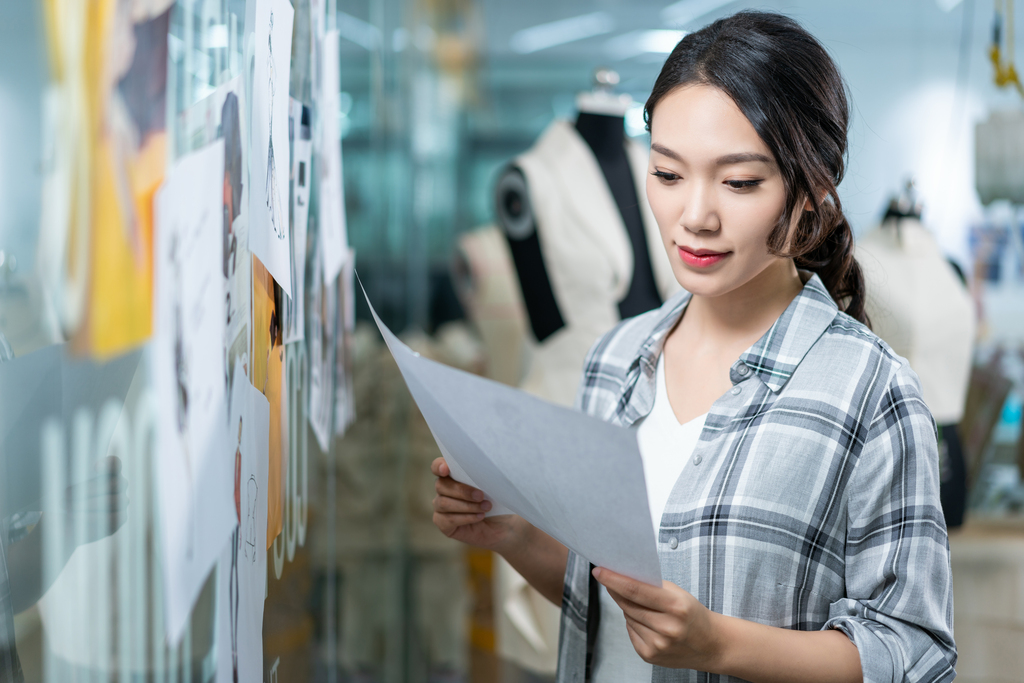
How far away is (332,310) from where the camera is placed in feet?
3.34

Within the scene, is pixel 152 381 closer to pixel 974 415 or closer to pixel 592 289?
pixel 592 289

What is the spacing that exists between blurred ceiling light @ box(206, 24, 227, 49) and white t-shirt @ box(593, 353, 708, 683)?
429 millimetres

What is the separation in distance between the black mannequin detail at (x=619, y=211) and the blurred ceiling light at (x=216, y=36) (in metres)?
1.17

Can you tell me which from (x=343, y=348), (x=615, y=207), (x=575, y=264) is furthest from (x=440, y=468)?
(x=615, y=207)

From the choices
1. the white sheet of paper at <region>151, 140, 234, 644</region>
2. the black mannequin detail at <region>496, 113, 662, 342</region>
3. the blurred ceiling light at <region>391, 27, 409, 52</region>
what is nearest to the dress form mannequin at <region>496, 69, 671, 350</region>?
the black mannequin detail at <region>496, 113, 662, 342</region>

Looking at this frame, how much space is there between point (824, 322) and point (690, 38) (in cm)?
27

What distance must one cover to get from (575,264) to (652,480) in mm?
960

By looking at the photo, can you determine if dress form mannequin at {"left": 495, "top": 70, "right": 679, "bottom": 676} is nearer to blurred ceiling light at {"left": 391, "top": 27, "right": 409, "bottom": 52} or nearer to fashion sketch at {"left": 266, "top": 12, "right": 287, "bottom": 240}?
blurred ceiling light at {"left": 391, "top": 27, "right": 409, "bottom": 52}

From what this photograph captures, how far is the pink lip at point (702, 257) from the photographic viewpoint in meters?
0.67

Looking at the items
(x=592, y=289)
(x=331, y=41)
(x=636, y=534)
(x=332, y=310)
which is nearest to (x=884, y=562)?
(x=636, y=534)

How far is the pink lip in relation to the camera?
67cm

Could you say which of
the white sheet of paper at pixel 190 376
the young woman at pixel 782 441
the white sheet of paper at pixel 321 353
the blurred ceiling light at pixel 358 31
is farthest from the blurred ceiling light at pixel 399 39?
the white sheet of paper at pixel 190 376

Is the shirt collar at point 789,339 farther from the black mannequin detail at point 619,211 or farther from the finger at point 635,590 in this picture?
the black mannequin detail at point 619,211

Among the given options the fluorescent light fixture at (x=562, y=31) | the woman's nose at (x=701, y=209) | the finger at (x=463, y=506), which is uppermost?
the fluorescent light fixture at (x=562, y=31)
